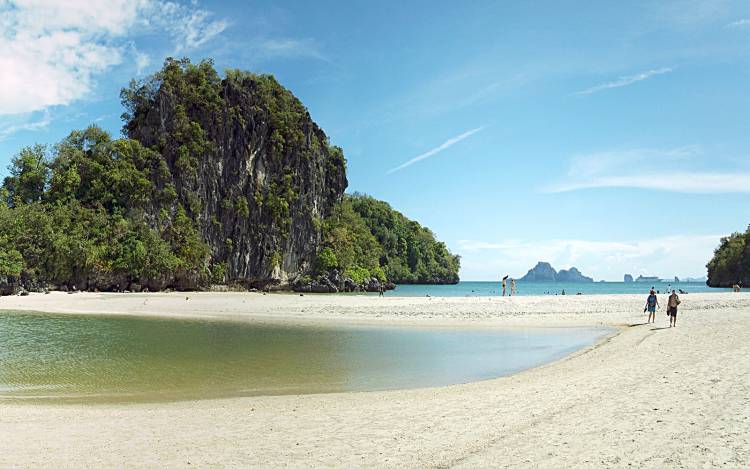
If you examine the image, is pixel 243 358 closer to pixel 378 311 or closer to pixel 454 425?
pixel 454 425

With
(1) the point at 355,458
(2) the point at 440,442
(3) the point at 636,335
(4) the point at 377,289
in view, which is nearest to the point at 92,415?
(1) the point at 355,458

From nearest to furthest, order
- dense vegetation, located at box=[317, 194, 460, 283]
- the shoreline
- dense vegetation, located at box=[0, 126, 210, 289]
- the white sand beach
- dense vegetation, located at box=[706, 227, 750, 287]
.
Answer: the white sand beach
the shoreline
dense vegetation, located at box=[0, 126, 210, 289]
dense vegetation, located at box=[317, 194, 460, 283]
dense vegetation, located at box=[706, 227, 750, 287]

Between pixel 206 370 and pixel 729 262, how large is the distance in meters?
142

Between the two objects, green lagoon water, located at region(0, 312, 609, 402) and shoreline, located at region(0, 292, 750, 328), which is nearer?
green lagoon water, located at region(0, 312, 609, 402)

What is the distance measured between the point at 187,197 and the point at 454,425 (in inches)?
2791

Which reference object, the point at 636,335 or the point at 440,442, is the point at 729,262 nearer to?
the point at 636,335

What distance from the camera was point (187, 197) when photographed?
72.2 metres

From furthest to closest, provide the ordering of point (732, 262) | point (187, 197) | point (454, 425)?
point (732, 262) < point (187, 197) < point (454, 425)

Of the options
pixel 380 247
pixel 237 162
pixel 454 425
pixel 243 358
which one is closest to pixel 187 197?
pixel 237 162

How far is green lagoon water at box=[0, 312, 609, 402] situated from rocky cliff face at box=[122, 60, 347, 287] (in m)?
47.4

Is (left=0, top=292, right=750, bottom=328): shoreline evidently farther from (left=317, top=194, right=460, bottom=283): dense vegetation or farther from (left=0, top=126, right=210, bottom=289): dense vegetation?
(left=317, top=194, right=460, bottom=283): dense vegetation

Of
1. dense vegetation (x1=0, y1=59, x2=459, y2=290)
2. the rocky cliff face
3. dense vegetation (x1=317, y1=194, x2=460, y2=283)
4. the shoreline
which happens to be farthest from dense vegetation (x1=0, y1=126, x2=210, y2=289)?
dense vegetation (x1=317, y1=194, x2=460, y2=283)

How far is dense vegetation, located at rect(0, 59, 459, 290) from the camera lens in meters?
58.4

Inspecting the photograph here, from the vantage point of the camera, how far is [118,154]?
2625 inches
